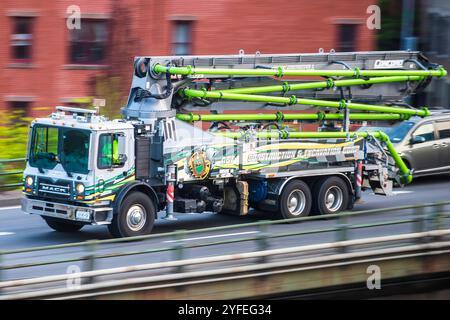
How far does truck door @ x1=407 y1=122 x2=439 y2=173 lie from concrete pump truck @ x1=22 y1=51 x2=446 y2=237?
1682 mm

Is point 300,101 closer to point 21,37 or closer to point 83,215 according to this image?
point 83,215

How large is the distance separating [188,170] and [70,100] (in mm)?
16213

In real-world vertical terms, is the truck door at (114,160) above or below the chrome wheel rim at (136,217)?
above

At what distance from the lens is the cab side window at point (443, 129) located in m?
24.6

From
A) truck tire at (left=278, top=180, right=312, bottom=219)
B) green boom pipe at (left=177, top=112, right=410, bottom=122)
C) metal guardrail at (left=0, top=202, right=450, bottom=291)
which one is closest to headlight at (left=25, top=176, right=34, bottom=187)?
green boom pipe at (left=177, top=112, right=410, bottom=122)

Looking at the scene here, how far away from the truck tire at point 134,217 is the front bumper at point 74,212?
20cm

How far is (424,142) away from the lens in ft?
79.7

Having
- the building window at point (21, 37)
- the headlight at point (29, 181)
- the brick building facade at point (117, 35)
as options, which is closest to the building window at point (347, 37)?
the brick building facade at point (117, 35)

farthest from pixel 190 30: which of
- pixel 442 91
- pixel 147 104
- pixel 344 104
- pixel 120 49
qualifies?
pixel 147 104

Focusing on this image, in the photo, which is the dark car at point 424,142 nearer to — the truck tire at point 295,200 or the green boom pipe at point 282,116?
the green boom pipe at point 282,116

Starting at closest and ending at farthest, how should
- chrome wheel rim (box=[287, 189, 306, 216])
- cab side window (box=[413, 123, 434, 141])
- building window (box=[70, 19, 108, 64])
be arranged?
chrome wheel rim (box=[287, 189, 306, 216]), cab side window (box=[413, 123, 434, 141]), building window (box=[70, 19, 108, 64])

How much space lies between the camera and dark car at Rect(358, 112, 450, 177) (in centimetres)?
2405

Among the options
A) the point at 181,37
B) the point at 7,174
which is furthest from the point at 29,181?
the point at 181,37

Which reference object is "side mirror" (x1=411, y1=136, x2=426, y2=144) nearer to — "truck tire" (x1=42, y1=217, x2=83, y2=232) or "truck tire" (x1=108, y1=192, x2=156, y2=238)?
"truck tire" (x1=108, y1=192, x2=156, y2=238)
